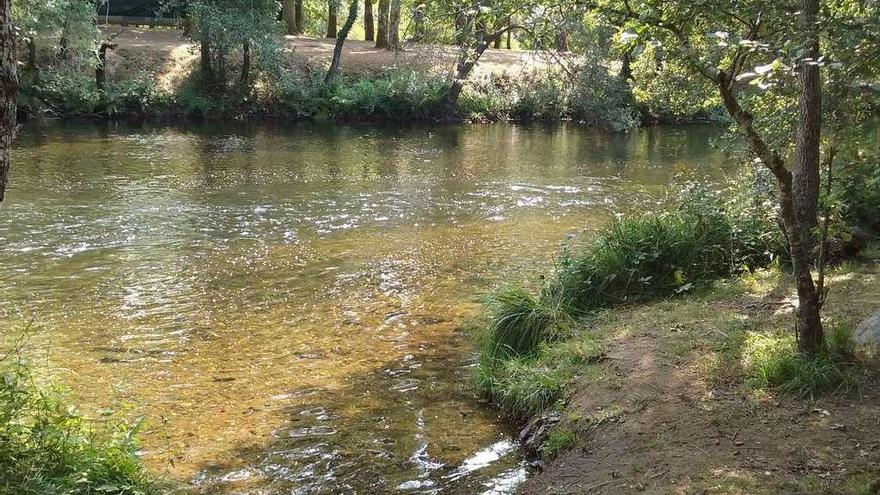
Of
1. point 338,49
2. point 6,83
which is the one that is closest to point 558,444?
point 6,83

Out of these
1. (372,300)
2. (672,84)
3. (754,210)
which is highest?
(672,84)

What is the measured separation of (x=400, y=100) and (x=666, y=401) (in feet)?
83.6

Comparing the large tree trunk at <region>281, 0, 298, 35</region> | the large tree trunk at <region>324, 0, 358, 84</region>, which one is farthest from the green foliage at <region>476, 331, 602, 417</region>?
the large tree trunk at <region>281, 0, 298, 35</region>

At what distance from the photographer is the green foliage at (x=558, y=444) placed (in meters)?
5.52

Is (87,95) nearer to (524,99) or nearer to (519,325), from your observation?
(524,99)

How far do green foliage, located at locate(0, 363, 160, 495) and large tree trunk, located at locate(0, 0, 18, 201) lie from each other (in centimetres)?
159

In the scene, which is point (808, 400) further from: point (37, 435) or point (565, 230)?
point (565, 230)

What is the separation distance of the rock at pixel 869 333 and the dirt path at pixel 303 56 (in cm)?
2263

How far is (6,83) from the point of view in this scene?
408cm

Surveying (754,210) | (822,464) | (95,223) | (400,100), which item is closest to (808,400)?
(822,464)

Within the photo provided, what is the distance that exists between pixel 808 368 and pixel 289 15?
3705cm

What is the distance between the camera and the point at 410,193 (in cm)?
1712

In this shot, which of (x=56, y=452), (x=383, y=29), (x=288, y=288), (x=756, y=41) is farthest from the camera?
→ (x=383, y=29)

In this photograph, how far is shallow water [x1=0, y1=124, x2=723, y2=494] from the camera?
5.95 metres
